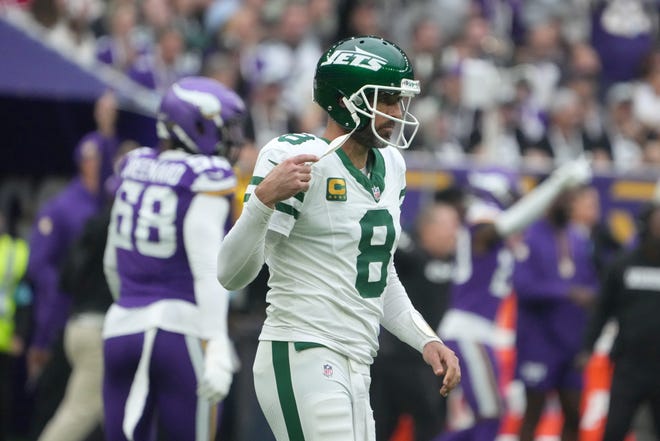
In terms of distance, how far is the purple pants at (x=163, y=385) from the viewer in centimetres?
635

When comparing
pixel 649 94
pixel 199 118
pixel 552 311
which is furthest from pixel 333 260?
pixel 649 94

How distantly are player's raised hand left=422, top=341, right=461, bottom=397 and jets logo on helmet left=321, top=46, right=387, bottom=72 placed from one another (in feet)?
3.19

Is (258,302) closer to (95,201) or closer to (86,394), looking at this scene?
(95,201)

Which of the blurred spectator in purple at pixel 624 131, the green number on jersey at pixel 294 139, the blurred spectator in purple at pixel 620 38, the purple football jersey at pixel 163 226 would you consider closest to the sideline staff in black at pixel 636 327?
the purple football jersey at pixel 163 226

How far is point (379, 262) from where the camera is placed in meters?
5.31

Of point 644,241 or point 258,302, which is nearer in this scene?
point 644,241

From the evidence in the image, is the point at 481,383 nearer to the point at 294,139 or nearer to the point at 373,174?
the point at 373,174

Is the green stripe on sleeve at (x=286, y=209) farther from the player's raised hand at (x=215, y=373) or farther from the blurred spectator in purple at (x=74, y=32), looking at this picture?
the blurred spectator in purple at (x=74, y=32)

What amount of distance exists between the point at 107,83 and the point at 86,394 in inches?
136

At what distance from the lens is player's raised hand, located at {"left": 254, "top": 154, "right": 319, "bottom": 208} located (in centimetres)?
483

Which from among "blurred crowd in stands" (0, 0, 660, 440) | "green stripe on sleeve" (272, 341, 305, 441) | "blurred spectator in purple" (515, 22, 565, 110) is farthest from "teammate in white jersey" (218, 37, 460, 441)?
"blurred spectator in purple" (515, 22, 565, 110)

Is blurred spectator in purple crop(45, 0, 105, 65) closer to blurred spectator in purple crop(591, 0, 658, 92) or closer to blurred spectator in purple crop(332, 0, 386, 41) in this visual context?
blurred spectator in purple crop(332, 0, 386, 41)

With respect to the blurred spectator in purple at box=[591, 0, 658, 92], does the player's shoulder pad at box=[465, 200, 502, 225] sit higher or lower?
lower

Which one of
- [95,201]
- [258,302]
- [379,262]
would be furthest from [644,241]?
[379,262]
